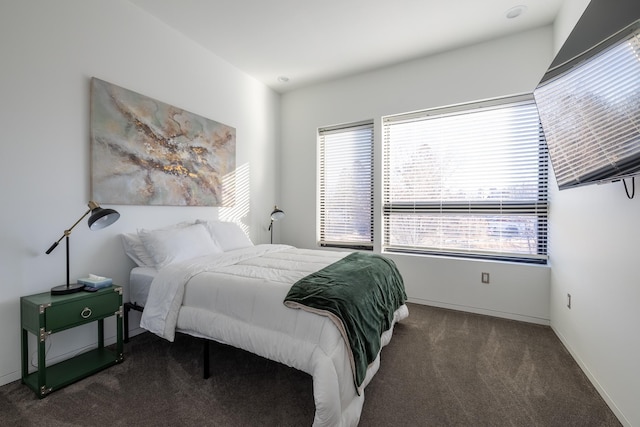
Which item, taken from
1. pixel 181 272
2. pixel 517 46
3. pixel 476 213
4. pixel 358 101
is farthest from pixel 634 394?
pixel 358 101

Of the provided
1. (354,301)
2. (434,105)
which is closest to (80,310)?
(354,301)

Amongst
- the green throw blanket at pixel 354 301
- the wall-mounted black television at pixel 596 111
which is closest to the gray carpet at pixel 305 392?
the green throw blanket at pixel 354 301

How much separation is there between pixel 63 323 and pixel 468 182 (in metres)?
3.90

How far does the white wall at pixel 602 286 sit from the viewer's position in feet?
4.98

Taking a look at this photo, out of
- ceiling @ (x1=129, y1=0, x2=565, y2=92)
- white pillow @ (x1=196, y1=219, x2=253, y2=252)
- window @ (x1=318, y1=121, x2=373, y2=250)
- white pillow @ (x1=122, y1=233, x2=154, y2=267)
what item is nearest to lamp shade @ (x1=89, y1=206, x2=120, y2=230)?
white pillow @ (x1=122, y1=233, x2=154, y2=267)

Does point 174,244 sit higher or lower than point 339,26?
lower

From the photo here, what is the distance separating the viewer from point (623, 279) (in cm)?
160

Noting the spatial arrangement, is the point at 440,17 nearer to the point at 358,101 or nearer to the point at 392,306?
the point at 358,101

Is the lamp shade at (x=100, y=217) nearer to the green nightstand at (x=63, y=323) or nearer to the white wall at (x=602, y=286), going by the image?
the green nightstand at (x=63, y=323)

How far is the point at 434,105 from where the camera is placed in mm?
3389

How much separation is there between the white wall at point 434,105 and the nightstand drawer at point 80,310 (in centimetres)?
262

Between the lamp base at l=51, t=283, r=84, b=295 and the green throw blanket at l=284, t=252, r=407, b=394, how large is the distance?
5.20ft

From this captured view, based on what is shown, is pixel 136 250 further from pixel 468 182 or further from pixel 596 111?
pixel 468 182

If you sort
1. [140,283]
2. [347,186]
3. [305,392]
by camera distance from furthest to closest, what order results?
[347,186]
[140,283]
[305,392]
